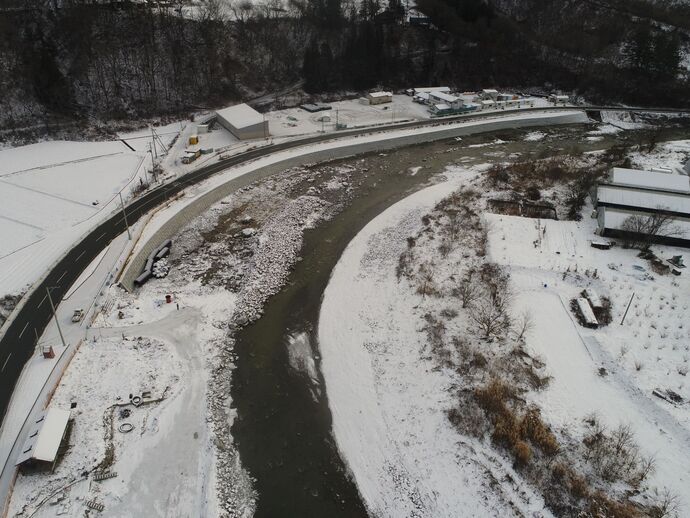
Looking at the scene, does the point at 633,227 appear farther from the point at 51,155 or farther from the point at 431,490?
the point at 51,155

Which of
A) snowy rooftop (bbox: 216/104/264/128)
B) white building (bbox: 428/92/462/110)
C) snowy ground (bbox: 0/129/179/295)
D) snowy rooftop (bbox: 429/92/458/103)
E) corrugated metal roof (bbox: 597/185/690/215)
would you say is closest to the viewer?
snowy ground (bbox: 0/129/179/295)

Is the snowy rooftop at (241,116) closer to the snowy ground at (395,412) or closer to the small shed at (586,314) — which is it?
the snowy ground at (395,412)

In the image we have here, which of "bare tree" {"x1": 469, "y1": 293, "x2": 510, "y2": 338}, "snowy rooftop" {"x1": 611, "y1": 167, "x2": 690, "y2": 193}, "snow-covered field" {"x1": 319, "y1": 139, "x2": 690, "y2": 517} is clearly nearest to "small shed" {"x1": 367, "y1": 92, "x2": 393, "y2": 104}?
"snowy rooftop" {"x1": 611, "y1": 167, "x2": 690, "y2": 193}

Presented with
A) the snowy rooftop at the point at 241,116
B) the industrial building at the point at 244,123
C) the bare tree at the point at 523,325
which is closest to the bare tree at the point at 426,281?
the bare tree at the point at 523,325

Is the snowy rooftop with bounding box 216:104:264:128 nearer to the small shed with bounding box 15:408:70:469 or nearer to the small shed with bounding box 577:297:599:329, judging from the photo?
Answer: the small shed with bounding box 15:408:70:469

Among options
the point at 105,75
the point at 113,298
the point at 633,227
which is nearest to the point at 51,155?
the point at 105,75

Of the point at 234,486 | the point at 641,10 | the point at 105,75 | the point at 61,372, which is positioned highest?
the point at 641,10
